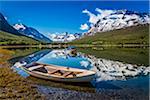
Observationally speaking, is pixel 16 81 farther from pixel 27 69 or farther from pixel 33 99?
pixel 33 99

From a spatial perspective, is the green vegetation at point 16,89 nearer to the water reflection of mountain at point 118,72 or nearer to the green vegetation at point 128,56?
the water reflection of mountain at point 118,72

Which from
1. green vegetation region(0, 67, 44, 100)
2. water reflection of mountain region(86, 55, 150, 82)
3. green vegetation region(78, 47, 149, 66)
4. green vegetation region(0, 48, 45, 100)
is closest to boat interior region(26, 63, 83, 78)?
green vegetation region(0, 48, 45, 100)

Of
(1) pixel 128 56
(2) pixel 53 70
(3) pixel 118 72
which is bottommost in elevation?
(3) pixel 118 72

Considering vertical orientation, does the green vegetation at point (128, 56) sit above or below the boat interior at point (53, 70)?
below

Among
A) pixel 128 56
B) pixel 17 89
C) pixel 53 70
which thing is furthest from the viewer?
pixel 128 56

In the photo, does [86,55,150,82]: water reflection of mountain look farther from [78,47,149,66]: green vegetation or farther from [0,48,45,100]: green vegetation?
[0,48,45,100]: green vegetation

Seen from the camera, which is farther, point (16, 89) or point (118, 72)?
point (118, 72)

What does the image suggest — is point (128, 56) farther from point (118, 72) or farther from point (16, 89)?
point (16, 89)

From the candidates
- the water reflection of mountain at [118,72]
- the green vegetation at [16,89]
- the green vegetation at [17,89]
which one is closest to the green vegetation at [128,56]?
the water reflection of mountain at [118,72]

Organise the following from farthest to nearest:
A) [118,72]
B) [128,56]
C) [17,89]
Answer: [128,56]
[118,72]
[17,89]

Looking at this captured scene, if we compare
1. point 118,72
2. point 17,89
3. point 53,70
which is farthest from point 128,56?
point 17,89

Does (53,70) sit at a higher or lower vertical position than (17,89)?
higher

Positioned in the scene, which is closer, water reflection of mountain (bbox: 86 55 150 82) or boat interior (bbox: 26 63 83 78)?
boat interior (bbox: 26 63 83 78)

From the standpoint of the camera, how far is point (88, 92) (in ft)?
80.5
